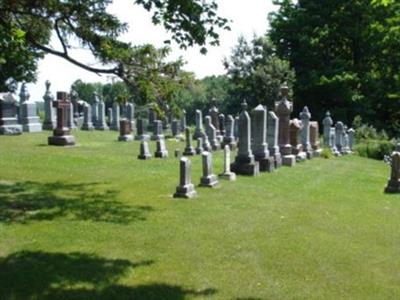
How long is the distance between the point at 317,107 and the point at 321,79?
368cm

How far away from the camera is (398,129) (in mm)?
45781

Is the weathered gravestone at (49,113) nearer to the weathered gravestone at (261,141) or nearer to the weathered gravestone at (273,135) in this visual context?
the weathered gravestone at (273,135)

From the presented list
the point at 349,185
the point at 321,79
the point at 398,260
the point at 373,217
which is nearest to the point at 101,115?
the point at 321,79

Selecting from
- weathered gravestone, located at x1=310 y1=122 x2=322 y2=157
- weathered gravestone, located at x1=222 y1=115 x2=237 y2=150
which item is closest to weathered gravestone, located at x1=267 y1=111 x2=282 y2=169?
weathered gravestone, located at x1=310 y1=122 x2=322 y2=157

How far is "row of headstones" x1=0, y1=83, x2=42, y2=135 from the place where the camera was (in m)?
27.2

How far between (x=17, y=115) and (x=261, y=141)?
15.6 meters

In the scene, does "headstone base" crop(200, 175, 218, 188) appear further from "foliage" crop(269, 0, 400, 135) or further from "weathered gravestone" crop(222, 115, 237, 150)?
"foliage" crop(269, 0, 400, 135)

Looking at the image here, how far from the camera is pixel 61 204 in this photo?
1212 cm

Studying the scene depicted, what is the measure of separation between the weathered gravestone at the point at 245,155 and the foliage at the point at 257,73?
77.4 feet

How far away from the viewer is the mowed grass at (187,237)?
7.53 meters

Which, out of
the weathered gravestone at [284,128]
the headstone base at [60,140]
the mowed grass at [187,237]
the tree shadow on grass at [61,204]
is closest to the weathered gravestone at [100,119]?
the headstone base at [60,140]

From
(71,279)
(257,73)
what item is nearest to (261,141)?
(71,279)

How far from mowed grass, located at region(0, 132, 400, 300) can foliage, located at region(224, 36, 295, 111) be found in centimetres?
2544

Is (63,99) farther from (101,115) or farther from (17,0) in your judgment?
(17,0)
